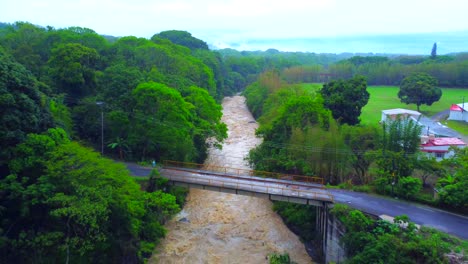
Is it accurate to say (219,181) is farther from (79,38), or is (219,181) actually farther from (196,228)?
(79,38)

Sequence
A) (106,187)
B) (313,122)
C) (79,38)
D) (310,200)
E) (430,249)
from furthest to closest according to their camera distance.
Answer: (79,38) < (313,122) < (310,200) < (106,187) < (430,249)

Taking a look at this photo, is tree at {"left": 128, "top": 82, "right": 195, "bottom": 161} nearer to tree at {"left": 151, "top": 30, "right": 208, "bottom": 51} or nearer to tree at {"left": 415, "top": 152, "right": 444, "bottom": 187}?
tree at {"left": 415, "top": 152, "right": 444, "bottom": 187}

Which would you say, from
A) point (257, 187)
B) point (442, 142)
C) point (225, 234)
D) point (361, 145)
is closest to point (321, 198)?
point (257, 187)

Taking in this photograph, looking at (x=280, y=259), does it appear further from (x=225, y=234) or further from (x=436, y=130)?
(x=436, y=130)

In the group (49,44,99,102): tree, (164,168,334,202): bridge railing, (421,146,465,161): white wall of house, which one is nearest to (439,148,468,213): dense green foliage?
(164,168,334,202): bridge railing

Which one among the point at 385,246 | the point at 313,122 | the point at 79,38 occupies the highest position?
the point at 79,38

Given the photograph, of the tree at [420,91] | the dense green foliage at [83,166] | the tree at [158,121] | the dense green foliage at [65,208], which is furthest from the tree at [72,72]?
the tree at [420,91]

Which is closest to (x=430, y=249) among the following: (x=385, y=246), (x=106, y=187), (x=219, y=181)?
(x=385, y=246)

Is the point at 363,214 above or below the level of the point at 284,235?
above
